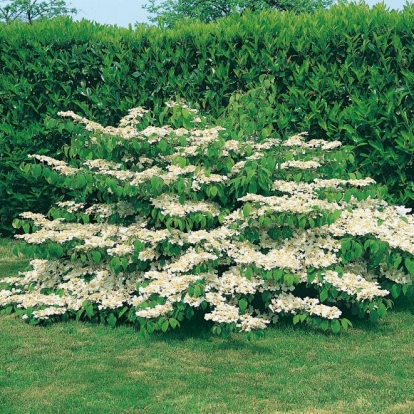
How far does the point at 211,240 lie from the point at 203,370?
1059 mm

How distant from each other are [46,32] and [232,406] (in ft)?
20.0

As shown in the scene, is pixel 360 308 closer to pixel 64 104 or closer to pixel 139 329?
pixel 139 329

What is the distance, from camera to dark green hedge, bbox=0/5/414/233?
717 cm

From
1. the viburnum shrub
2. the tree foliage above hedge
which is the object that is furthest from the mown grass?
the tree foliage above hedge

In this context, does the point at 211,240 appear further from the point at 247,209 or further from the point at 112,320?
the point at 112,320

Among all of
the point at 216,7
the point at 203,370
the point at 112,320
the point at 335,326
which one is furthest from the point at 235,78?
the point at 216,7

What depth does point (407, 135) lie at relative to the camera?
710 centimetres

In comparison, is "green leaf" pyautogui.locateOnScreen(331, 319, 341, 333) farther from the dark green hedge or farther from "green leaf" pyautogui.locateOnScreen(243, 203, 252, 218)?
the dark green hedge

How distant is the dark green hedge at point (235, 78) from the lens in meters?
7.17

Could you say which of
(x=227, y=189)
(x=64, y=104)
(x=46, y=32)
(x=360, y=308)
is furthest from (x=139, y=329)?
(x=46, y=32)

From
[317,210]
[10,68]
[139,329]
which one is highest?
[10,68]

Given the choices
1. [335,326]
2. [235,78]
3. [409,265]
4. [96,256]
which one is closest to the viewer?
[335,326]

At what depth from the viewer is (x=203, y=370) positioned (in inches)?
185

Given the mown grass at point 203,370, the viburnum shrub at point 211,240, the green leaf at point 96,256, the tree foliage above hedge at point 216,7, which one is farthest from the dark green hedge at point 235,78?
the tree foliage above hedge at point 216,7
